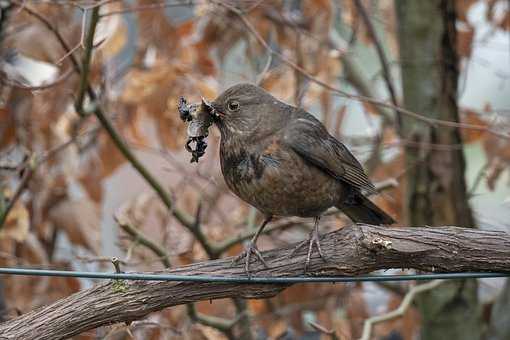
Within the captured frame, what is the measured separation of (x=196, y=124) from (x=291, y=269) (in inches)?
21.7

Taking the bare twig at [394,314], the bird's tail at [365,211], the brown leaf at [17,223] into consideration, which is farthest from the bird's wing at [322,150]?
the brown leaf at [17,223]

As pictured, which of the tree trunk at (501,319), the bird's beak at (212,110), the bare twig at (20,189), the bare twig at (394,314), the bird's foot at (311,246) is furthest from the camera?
the tree trunk at (501,319)

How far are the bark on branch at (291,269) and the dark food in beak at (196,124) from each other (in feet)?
1.17

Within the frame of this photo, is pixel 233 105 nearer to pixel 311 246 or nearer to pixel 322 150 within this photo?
pixel 322 150

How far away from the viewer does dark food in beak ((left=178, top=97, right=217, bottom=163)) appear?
2.76 metres

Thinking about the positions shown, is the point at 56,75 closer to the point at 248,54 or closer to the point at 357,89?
the point at 248,54

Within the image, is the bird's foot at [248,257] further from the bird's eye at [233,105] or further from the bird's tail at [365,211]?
the bird's tail at [365,211]

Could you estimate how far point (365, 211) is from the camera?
3.38 m

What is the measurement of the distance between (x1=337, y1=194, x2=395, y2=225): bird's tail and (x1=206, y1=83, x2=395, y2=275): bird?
9cm

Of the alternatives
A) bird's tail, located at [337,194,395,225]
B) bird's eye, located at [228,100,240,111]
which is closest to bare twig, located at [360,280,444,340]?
bird's tail, located at [337,194,395,225]

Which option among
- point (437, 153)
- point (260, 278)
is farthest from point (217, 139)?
point (260, 278)

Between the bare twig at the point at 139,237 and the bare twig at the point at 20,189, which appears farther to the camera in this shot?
the bare twig at the point at 20,189

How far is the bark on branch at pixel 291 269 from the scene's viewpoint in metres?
2.52

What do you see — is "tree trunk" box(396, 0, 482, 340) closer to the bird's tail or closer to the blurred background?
the blurred background
